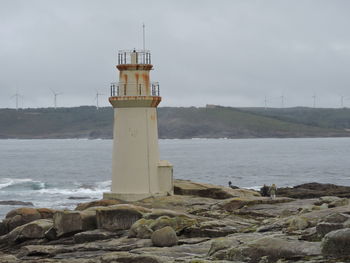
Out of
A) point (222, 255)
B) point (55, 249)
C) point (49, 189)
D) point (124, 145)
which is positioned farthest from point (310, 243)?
point (49, 189)

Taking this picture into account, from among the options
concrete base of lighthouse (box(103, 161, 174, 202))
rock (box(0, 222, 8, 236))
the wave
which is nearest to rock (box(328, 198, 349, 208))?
concrete base of lighthouse (box(103, 161, 174, 202))

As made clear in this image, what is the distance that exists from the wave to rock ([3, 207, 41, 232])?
4461cm

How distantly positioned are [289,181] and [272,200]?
166 ft

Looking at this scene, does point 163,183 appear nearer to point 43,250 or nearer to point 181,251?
point 43,250

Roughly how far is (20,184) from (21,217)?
51.8 meters

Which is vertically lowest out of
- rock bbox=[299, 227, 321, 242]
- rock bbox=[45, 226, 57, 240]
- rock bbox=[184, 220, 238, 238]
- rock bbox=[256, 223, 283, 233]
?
rock bbox=[45, 226, 57, 240]

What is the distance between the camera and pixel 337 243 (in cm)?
1526

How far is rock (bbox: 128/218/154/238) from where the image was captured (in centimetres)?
2109

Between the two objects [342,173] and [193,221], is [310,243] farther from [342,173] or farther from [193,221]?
[342,173]

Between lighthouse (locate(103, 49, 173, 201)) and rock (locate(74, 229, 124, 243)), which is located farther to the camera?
lighthouse (locate(103, 49, 173, 201))

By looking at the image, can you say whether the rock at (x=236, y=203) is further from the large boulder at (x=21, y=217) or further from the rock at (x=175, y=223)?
the large boulder at (x=21, y=217)

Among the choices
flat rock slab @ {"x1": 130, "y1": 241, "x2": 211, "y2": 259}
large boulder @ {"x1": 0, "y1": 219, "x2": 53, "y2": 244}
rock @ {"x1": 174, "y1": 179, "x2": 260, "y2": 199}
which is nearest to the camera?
flat rock slab @ {"x1": 130, "y1": 241, "x2": 211, "y2": 259}

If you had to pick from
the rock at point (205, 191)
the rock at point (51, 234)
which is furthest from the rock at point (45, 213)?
the rock at point (205, 191)

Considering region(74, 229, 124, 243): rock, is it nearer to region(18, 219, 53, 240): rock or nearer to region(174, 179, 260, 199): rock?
region(18, 219, 53, 240): rock
